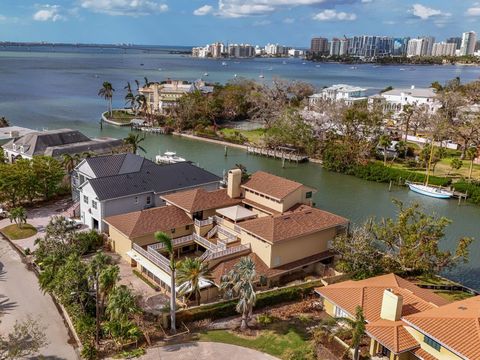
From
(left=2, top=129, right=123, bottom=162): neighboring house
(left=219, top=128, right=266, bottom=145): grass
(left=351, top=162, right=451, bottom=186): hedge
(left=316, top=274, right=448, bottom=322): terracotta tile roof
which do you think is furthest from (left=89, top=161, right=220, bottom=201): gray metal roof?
(left=219, top=128, right=266, bottom=145): grass

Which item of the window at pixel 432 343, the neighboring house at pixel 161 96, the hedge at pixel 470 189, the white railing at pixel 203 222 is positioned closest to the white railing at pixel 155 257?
the white railing at pixel 203 222

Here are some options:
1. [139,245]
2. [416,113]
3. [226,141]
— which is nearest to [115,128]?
[226,141]

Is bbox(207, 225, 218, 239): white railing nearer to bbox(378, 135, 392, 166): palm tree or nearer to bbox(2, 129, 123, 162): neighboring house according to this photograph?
bbox(2, 129, 123, 162): neighboring house

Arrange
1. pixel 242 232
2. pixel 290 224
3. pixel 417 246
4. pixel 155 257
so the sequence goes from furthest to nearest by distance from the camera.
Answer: pixel 242 232, pixel 290 224, pixel 417 246, pixel 155 257

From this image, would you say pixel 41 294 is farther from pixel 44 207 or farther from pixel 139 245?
pixel 44 207

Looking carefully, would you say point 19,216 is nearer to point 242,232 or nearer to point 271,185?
point 242,232

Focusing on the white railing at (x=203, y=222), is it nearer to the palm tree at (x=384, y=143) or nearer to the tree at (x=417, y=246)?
the tree at (x=417, y=246)

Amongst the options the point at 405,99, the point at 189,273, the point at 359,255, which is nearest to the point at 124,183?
the point at 189,273
